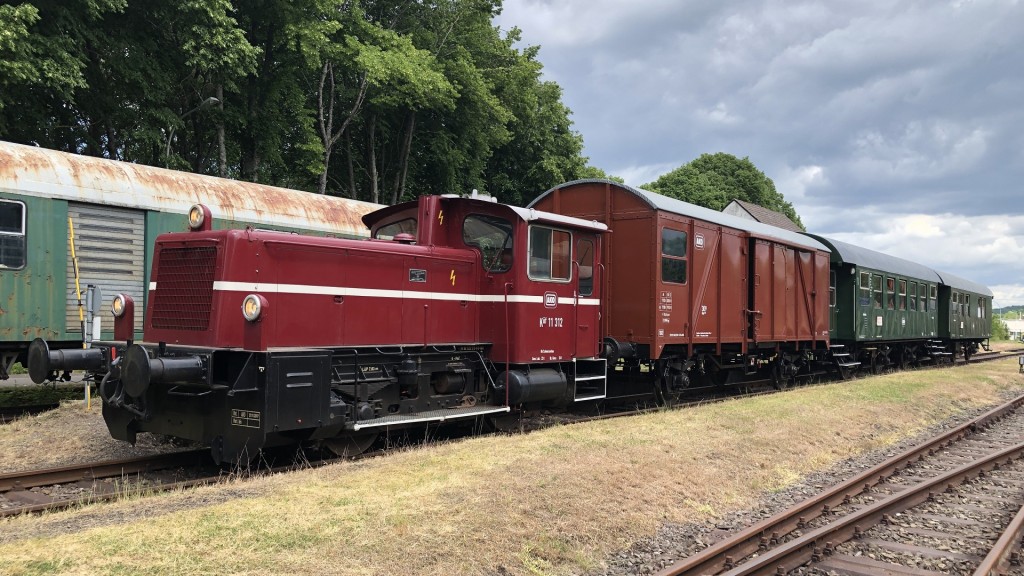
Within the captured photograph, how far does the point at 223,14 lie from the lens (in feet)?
60.1

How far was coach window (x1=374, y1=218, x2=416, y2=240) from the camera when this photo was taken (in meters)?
9.45

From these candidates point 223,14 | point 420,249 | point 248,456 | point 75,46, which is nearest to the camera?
point 248,456

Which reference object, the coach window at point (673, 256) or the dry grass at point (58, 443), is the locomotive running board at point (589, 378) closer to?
the coach window at point (673, 256)

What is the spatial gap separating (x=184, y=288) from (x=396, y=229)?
121 inches

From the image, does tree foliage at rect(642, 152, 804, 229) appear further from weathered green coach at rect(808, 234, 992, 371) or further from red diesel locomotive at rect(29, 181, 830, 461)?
red diesel locomotive at rect(29, 181, 830, 461)

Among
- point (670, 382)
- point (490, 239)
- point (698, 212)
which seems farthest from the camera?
point (698, 212)

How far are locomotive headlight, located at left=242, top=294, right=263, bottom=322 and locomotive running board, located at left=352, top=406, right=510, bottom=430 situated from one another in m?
1.67

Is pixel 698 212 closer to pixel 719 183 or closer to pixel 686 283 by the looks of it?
pixel 686 283

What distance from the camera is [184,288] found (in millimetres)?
7484

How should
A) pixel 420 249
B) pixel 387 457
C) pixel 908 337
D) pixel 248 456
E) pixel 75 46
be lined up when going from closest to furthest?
pixel 248 456
pixel 387 457
pixel 420 249
pixel 75 46
pixel 908 337

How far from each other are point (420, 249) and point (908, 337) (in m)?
20.7

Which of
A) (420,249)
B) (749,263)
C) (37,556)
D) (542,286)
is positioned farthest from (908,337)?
(37,556)

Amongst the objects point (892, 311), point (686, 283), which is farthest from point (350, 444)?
point (892, 311)

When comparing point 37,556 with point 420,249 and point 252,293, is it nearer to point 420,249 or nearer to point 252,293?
point 252,293
